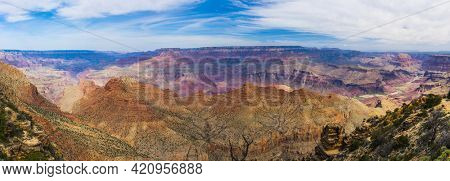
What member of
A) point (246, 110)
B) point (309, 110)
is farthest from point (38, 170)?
point (309, 110)

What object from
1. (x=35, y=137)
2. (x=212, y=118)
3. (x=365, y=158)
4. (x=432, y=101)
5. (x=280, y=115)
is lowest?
(x=212, y=118)

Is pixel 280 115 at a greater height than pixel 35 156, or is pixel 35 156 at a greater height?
pixel 35 156

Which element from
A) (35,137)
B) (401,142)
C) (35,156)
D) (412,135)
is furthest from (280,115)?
(35,156)

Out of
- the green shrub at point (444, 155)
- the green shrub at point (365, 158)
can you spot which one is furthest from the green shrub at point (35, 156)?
the green shrub at point (444, 155)

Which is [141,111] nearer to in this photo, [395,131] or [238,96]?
[238,96]

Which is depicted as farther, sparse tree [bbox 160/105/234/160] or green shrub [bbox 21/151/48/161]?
sparse tree [bbox 160/105/234/160]

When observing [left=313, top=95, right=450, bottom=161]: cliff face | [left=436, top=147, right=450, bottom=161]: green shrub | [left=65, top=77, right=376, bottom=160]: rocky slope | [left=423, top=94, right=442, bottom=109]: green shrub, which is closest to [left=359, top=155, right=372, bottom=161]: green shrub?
[left=313, top=95, right=450, bottom=161]: cliff face

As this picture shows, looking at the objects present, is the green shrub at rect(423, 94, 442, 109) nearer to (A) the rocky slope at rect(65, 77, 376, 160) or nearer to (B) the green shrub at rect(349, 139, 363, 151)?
(B) the green shrub at rect(349, 139, 363, 151)

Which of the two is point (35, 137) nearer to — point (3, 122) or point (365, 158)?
point (3, 122)
